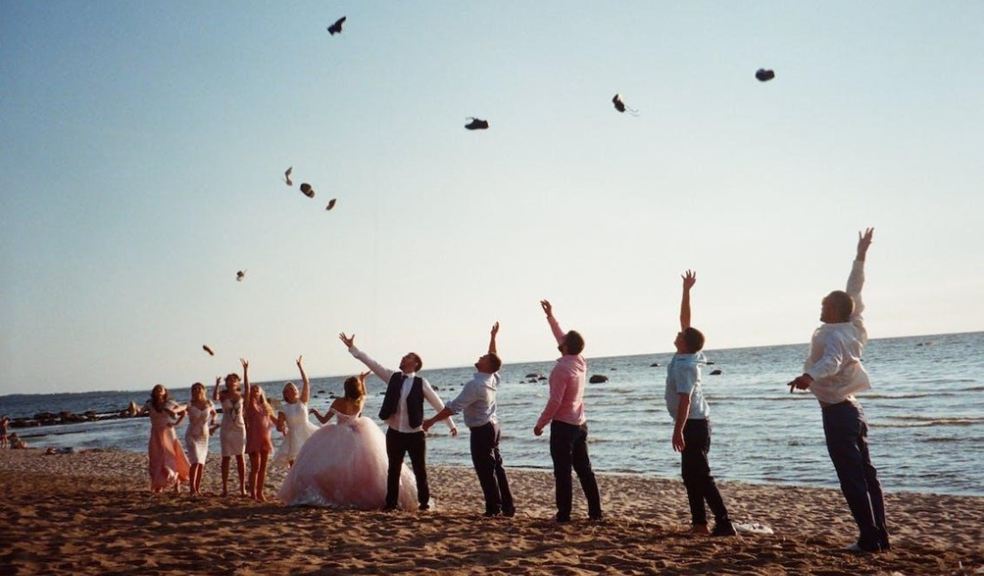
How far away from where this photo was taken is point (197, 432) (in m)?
12.0

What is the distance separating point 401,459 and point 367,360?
56.6 inches

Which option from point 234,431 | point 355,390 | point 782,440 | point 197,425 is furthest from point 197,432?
point 782,440

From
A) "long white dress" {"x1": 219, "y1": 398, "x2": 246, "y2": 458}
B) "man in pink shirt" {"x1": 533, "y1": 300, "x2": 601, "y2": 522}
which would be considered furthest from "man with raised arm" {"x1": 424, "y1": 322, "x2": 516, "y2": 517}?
"long white dress" {"x1": 219, "y1": 398, "x2": 246, "y2": 458}

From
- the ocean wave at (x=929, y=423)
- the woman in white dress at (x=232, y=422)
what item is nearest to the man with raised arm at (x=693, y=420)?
the woman in white dress at (x=232, y=422)

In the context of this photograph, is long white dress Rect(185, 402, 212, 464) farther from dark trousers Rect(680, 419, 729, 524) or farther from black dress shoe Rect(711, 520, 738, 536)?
black dress shoe Rect(711, 520, 738, 536)

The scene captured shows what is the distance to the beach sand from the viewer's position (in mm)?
6086

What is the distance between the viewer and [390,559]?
636 centimetres

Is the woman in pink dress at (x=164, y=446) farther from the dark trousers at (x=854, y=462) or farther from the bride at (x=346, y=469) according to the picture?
the dark trousers at (x=854, y=462)

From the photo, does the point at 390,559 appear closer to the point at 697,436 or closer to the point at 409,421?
the point at 409,421

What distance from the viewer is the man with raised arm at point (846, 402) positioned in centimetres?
633

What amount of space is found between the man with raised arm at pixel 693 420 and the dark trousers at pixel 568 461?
4.23 ft

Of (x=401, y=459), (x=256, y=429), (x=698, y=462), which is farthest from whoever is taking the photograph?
(x=256, y=429)

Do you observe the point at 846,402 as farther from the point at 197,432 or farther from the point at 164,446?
the point at 164,446

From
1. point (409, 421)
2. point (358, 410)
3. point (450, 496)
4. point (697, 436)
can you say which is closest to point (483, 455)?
point (409, 421)
